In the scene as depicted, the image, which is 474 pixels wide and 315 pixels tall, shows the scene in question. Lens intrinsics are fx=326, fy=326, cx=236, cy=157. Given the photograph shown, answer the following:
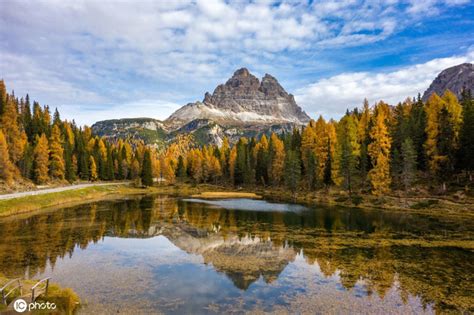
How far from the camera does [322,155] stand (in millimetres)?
90188

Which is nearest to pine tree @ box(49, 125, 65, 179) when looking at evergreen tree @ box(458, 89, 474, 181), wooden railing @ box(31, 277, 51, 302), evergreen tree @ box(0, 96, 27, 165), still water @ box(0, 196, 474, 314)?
evergreen tree @ box(0, 96, 27, 165)

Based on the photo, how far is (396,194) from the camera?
71.5 m

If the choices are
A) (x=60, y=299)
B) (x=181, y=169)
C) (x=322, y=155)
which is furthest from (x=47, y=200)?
(x=181, y=169)

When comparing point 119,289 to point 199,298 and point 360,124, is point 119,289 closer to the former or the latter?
point 199,298

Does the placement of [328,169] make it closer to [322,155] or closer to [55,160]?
[322,155]

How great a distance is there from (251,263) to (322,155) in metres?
65.9

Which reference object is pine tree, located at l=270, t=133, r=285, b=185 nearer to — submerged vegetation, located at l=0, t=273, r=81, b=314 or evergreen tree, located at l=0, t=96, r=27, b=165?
evergreen tree, located at l=0, t=96, r=27, b=165

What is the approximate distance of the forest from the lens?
70625 millimetres

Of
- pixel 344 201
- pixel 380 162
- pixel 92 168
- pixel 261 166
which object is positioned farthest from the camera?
pixel 92 168

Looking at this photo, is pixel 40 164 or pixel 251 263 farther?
pixel 40 164

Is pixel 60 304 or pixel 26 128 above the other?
pixel 26 128

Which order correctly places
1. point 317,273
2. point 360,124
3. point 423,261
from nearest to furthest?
point 317,273 < point 423,261 < point 360,124

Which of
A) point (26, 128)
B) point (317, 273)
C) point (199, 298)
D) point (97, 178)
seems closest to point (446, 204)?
point (317, 273)

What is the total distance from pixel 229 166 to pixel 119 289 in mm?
115700
